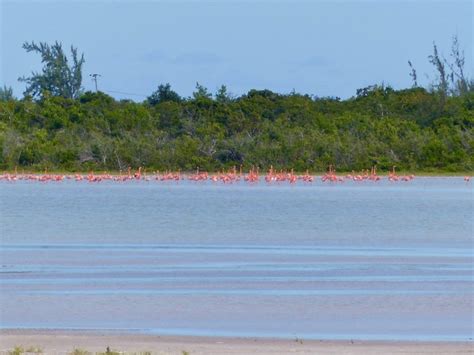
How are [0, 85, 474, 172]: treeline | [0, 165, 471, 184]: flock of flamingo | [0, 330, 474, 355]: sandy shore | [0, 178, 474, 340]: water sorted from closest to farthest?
1. [0, 330, 474, 355]: sandy shore
2. [0, 178, 474, 340]: water
3. [0, 165, 471, 184]: flock of flamingo
4. [0, 85, 474, 172]: treeline

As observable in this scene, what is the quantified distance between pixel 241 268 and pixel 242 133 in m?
41.6

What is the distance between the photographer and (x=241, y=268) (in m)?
18.9

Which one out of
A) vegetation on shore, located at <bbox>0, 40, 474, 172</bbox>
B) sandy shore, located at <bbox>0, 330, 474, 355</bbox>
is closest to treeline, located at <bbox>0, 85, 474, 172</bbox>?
vegetation on shore, located at <bbox>0, 40, 474, 172</bbox>

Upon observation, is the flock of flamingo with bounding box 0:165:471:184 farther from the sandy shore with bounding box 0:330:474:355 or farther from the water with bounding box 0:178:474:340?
the sandy shore with bounding box 0:330:474:355

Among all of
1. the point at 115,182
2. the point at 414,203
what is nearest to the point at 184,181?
the point at 115,182

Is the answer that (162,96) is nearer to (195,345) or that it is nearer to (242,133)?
(242,133)

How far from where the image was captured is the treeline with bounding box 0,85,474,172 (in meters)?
57.9

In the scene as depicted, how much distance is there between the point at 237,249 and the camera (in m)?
22.3

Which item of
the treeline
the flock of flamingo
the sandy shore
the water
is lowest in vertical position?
the sandy shore

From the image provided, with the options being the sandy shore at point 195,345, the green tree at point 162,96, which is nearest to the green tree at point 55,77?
the green tree at point 162,96

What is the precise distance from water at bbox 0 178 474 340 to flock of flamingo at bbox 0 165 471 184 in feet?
44.9

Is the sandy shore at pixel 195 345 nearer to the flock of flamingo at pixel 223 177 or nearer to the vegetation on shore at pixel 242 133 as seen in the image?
the flock of flamingo at pixel 223 177

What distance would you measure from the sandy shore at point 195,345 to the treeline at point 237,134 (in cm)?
4511

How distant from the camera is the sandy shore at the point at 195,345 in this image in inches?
457
